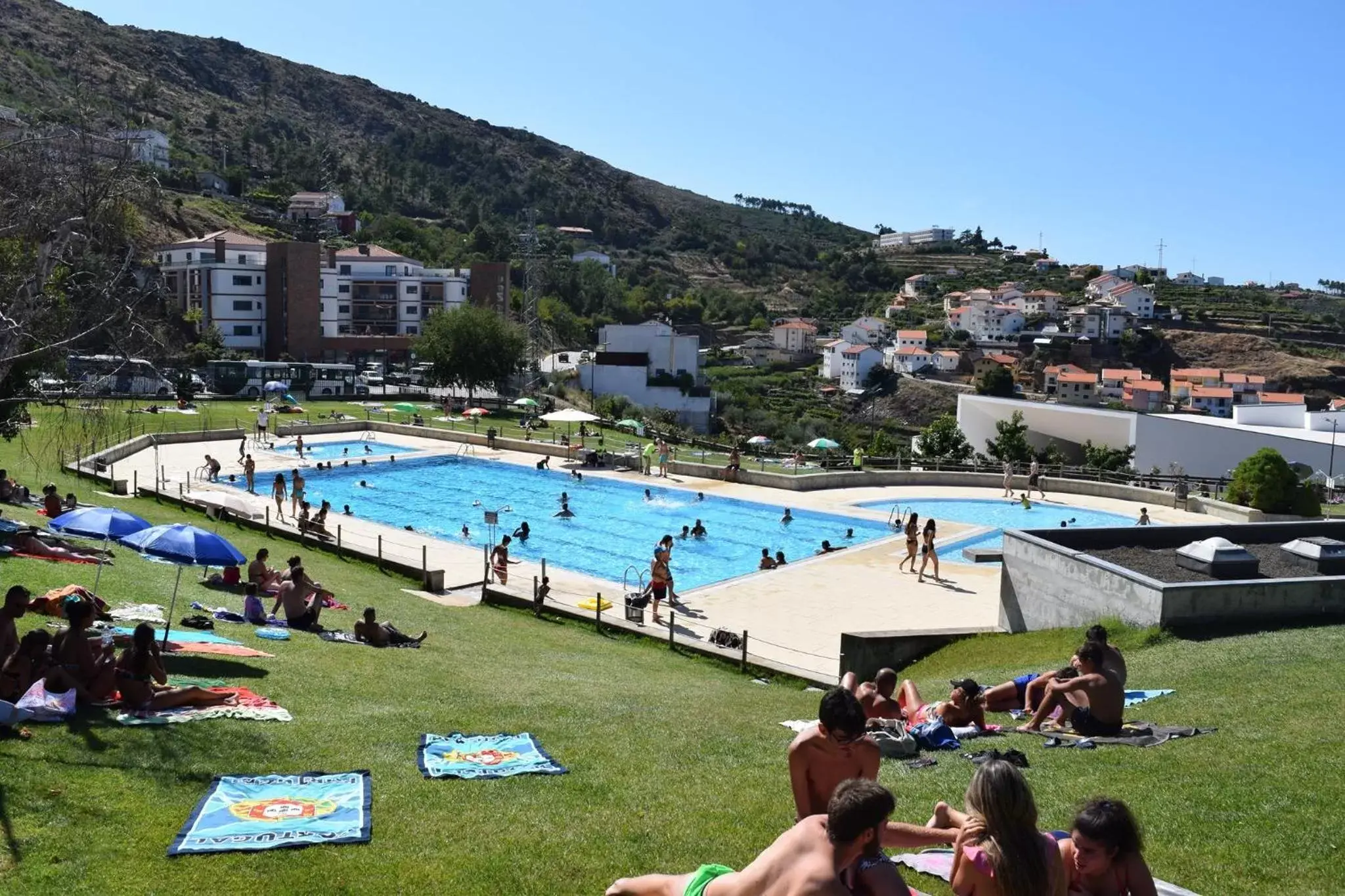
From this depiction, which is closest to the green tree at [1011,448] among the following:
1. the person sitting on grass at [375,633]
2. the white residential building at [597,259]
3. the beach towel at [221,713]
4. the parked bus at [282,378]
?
the person sitting on grass at [375,633]

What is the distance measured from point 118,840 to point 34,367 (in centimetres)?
1367

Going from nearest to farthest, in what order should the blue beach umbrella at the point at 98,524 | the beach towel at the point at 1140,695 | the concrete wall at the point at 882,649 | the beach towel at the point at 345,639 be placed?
the beach towel at the point at 1140,695 → the blue beach umbrella at the point at 98,524 → the beach towel at the point at 345,639 → the concrete wall at the point at 882,649

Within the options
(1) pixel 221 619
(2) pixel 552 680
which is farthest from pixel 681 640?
(1) pixel 221 619

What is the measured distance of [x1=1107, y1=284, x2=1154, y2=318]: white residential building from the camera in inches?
6161

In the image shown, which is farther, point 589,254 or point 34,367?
point 589,254

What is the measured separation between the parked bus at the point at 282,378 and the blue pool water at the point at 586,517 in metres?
24.3

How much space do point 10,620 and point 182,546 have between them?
9.92 ft

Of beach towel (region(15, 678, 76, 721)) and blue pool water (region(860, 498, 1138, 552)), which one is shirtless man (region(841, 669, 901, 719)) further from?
blue pool water (region(860, 498, 1138, 552))

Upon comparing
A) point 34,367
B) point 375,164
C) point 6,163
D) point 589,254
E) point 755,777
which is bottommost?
point 755,777

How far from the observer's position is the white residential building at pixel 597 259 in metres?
168

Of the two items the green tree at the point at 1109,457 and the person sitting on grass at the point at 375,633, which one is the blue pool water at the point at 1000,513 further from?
the person sitting on grass at the point at 375,633

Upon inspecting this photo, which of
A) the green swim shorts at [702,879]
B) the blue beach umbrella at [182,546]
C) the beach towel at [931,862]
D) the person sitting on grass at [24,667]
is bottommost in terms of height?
the beach towel at [931,862]

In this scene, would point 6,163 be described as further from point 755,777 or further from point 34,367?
point 755,777

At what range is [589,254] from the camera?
17375cm
